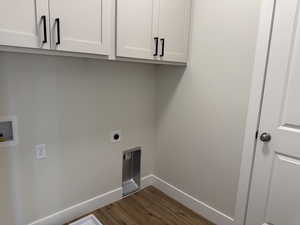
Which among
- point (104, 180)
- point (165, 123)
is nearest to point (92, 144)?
point (104, 180)

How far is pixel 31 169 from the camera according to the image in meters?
1.56

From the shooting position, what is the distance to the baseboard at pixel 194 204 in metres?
1.82

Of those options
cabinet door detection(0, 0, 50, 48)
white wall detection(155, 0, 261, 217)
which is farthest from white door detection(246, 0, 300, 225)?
cabinet door detection(0, 0, 50, 48)

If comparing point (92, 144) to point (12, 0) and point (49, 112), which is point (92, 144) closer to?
point (49, 112)

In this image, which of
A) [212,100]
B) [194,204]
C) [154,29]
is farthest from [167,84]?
[194,204]

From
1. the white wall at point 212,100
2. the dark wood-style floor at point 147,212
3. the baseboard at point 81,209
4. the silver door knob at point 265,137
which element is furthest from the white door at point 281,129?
the baseboard at point 81,209

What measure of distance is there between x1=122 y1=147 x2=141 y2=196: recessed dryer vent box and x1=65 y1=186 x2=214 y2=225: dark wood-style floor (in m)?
0.09

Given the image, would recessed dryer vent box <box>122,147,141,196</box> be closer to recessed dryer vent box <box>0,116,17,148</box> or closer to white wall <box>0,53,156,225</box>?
white wall <box>0,53,156,225</box>

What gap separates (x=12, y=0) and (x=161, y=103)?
153 centimetres

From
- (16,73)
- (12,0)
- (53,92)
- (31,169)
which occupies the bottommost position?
(31,169)

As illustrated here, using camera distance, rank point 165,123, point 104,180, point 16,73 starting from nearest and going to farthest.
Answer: point 16,73 < point 104,180 < point 165,123

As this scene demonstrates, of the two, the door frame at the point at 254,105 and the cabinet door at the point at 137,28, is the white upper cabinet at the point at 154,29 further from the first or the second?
the door frame at the point at 254,105

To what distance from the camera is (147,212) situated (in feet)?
6.55

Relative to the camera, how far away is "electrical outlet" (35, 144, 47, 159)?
5.12ft
